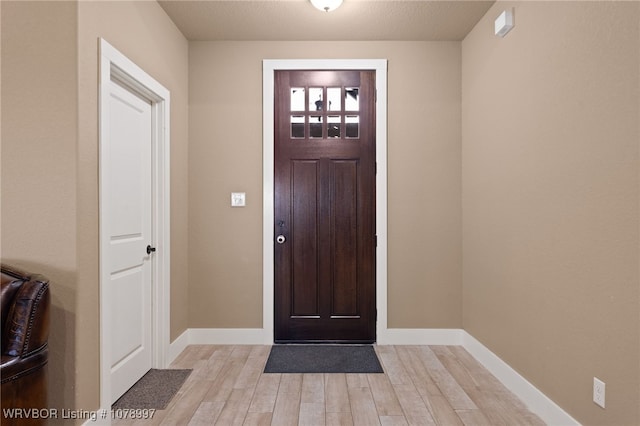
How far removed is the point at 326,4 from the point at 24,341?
2.67m

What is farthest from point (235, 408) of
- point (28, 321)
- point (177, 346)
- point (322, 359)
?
point (28, 321)

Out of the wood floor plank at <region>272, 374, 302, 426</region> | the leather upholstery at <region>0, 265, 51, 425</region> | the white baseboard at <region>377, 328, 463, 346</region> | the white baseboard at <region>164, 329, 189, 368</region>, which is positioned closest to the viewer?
the leather upholstery at <region>0, 265, 51, 425</region>

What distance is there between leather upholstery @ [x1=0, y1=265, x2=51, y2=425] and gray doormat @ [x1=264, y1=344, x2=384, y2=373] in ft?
5.27

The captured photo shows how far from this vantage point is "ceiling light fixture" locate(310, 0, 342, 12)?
2902 millimetres

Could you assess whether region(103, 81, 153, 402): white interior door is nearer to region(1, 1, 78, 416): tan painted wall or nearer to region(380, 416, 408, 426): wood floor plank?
region(1, 1, 78, 416): tan painted wall

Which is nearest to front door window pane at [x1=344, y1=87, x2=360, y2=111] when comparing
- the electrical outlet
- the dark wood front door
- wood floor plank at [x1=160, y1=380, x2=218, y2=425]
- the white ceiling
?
the dark wood front door

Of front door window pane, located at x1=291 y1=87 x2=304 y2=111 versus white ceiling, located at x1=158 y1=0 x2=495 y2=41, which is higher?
white ceiling, located at x1=158 y1=0 x2=495 y2=41

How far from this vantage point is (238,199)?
3.65 meters

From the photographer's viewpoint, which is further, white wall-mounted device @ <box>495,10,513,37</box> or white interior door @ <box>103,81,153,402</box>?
white wall-mounted device @ <box>495,10,513,37</box>

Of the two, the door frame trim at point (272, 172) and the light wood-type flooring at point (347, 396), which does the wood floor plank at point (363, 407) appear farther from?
the door frame trim at point (272, 172)

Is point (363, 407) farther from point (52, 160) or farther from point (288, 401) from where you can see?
point (52, 160)

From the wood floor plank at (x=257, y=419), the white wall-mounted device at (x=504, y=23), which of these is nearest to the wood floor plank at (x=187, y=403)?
the wood floor plank at (x=257, y=419)

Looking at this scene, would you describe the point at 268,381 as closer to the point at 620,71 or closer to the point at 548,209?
the point at 548,209

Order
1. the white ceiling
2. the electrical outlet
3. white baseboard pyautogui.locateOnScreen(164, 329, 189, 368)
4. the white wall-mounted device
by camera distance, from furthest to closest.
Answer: white baseboard pyautogui.locateOnScreen(164, 329, 189, 368) → the white ceiling → the white wall-mounted device → the electrical outlet
